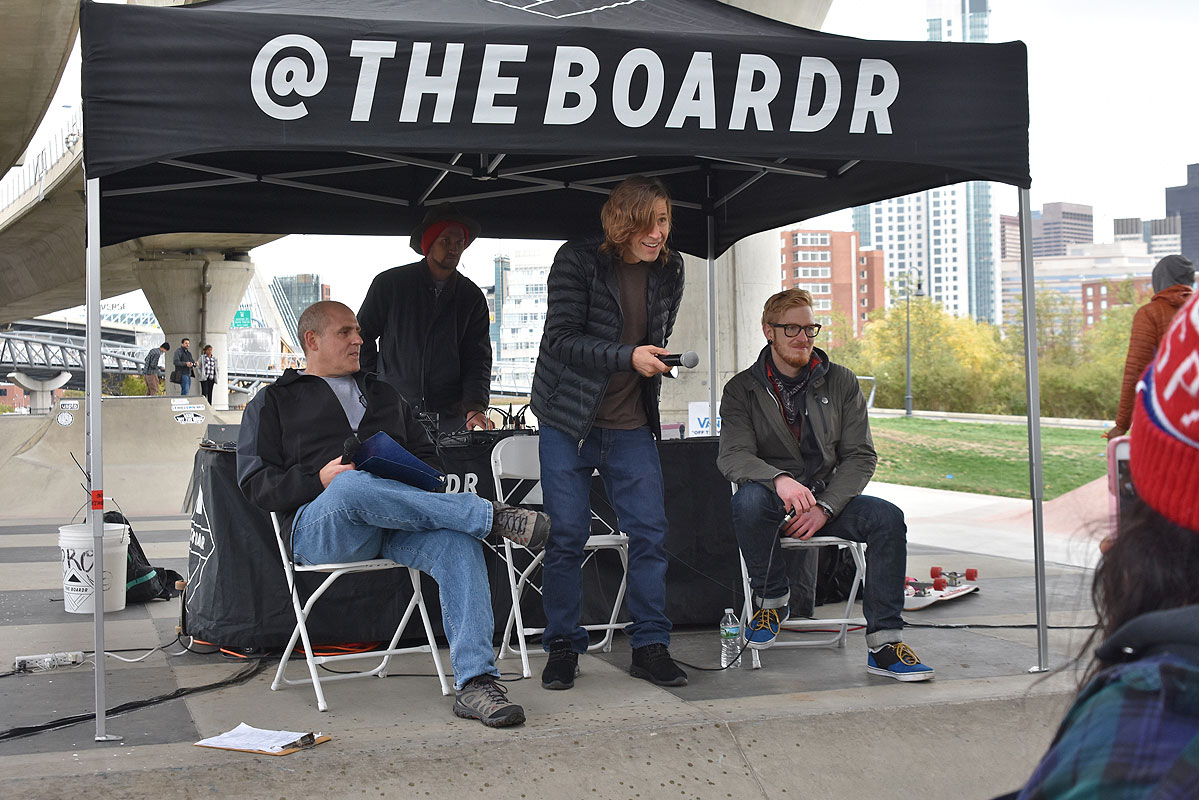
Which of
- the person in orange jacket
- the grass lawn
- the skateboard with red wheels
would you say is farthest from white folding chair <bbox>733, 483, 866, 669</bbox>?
the grass lawn

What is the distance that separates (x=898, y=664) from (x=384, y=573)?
2226 mm

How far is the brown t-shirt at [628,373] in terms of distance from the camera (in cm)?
412

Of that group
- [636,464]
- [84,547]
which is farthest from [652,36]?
[84,547]

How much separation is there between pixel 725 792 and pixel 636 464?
1.34m

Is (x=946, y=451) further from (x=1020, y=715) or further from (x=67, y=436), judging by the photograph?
(x=1020, y=715)

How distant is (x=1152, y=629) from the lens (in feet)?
2.85

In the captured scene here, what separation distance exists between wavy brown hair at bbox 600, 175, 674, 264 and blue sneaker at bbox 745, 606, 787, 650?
1.66m

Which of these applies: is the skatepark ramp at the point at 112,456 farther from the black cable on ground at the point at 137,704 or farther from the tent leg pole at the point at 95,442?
the tent leg pole at the point at 95,442

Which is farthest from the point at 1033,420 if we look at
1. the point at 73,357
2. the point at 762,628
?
the point at 73,357

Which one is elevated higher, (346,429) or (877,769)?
(346,429)

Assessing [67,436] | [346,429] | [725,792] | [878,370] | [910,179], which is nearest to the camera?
[725,792]

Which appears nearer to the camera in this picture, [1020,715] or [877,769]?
[877,769]

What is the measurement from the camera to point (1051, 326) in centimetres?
5044

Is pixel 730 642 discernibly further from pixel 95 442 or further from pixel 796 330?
pixel 95 442
